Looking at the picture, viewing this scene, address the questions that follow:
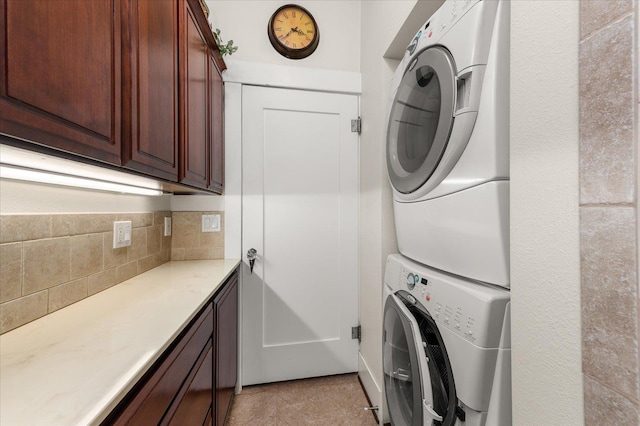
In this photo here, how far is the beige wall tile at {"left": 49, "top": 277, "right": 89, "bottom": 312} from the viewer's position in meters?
0.89

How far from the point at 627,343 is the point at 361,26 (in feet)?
7.55

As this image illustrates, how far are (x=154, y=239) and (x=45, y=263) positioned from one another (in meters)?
0.72

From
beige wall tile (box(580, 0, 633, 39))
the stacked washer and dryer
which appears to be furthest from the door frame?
beige wall tile (box(580, 0, 633, 39))

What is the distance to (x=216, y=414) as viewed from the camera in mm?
1218

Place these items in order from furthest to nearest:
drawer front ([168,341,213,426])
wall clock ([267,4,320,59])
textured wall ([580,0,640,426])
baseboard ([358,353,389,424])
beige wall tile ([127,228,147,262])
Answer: wall clock ([267,4,320,59]) → baseboard ([358,353,389,424]) → beige wall tile ([127,228,147,262]) → drawer front ([168,341,213,426]) → textured wall ([580,0,640,426])

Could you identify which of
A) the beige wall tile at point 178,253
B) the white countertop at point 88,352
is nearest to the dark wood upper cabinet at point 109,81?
the white countertop at point 88,352

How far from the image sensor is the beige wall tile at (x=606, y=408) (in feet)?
1.36

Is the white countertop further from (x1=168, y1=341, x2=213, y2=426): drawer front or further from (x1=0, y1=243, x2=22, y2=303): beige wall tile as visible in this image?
(x1=168, y1=341, x2=213, y2=426): drawer front

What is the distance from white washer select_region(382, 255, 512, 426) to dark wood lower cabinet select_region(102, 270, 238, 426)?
2.52 ft

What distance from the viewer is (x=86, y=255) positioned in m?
1.04

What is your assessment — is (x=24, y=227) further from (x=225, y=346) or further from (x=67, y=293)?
(x=225, y=346)

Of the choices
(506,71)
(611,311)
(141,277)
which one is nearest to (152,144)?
(141,277)

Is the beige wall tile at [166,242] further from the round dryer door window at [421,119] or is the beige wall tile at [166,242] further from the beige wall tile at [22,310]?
the round dryer door window at [421,119]

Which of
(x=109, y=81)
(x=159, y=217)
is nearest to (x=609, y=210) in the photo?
(x=109, y=81)
